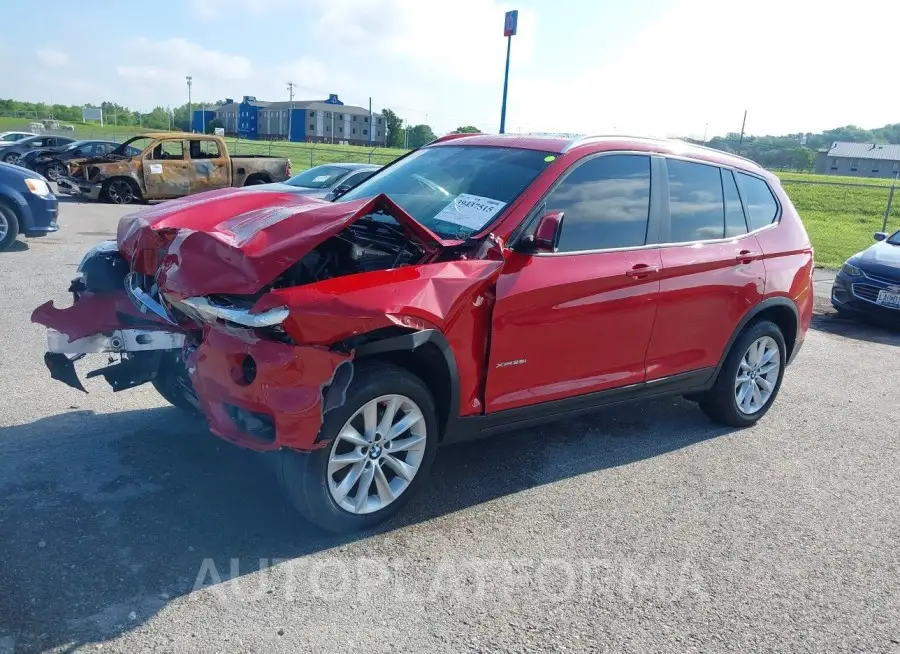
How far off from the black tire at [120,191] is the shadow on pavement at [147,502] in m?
14.4

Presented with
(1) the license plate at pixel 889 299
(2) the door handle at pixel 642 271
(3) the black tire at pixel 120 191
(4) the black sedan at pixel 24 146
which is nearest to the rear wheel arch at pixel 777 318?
(2) the door handle at pixel 642 271

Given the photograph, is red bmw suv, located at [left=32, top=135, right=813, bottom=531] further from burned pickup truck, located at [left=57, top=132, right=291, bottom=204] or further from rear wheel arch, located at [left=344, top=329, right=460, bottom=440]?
burned pickup truck, located at [left=57, top=132, right=291, bottom=204]

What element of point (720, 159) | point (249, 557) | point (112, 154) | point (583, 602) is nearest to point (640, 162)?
point (720, 159)

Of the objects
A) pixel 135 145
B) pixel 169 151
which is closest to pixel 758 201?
pixel 169 151

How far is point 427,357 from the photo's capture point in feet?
11.8

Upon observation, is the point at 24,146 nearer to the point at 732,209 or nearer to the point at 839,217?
the point at 732,209

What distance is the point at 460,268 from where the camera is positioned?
3.54 m

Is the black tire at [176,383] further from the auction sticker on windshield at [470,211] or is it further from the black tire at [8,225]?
the black tire at [8,225]

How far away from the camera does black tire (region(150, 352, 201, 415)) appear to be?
12.2 feet

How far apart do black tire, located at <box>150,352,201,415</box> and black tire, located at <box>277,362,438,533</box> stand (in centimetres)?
70

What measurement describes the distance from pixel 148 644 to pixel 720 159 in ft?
14.9

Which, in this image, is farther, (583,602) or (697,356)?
(697,356)

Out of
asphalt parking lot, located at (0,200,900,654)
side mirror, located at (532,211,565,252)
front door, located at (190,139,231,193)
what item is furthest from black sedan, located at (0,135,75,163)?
side mirror, located at (532,211,565,252)

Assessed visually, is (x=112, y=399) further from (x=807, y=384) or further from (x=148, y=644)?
(x=807, y=384)
